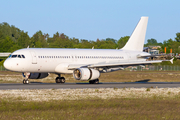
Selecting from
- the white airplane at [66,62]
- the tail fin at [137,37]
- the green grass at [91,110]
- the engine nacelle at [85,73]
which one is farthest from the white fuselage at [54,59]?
the green grass at [91,110]

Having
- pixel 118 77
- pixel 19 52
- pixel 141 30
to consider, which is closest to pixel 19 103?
pixel 19 52

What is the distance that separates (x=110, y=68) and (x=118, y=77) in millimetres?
25159

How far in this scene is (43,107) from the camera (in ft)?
58.5

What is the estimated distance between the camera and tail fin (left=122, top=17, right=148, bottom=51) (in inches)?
1905

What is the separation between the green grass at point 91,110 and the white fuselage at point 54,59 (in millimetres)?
16904

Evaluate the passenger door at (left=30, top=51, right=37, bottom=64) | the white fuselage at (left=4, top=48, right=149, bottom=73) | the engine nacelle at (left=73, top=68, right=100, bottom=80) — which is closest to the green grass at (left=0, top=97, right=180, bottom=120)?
the engine nacelle at (left=73, top=68, right=100, bottom=80)

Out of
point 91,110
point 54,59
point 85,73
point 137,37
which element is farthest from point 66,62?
point 91,110

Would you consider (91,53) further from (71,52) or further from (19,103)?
(19,103)

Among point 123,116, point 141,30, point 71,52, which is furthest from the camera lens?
point 141,30

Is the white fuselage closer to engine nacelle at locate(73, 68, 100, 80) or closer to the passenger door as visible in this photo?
the passenger door

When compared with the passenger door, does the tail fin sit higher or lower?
higher

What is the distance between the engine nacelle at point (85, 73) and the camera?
37.0 metres

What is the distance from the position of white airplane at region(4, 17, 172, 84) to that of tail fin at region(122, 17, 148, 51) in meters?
2.18

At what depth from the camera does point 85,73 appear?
37125 mm
